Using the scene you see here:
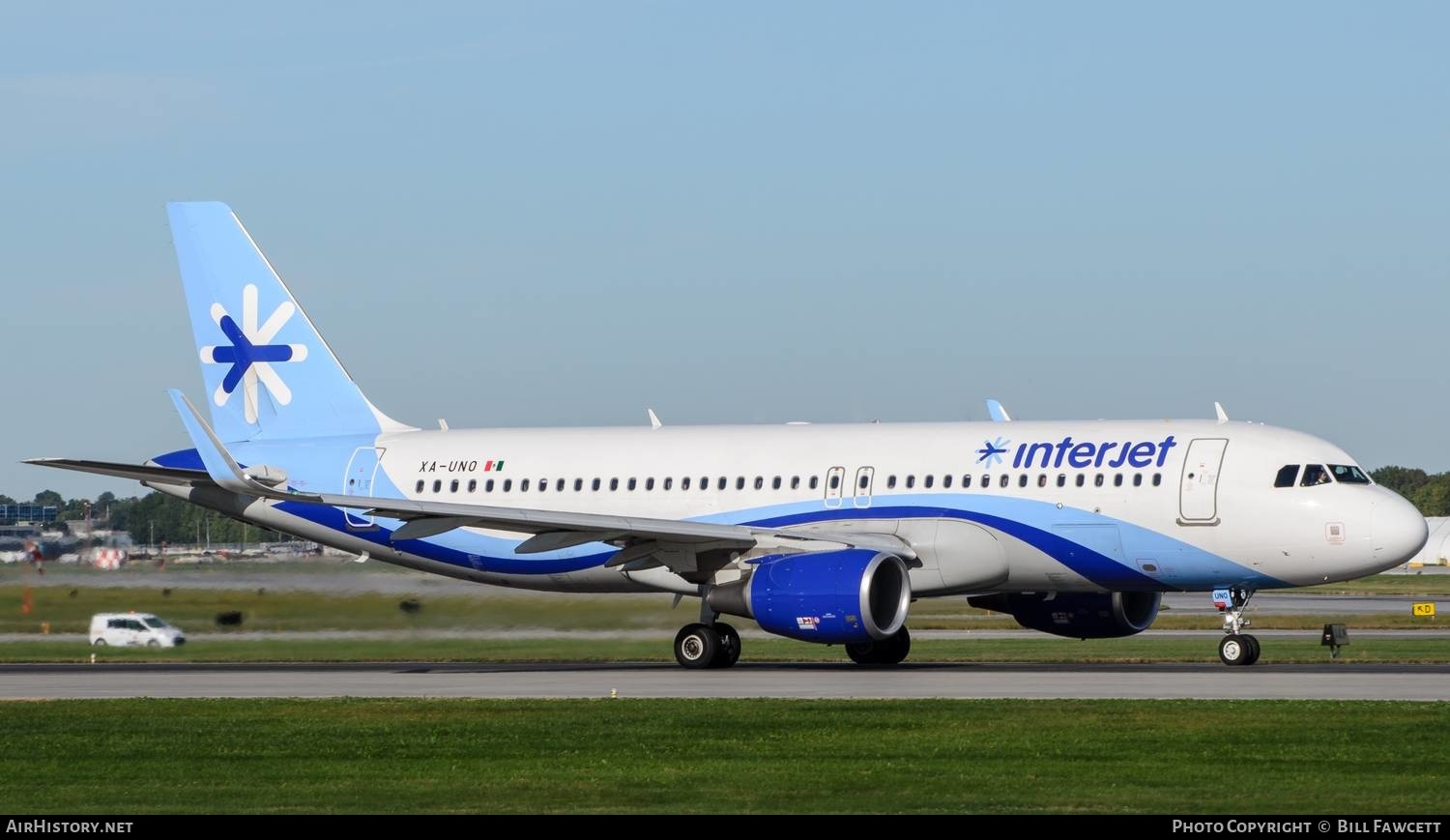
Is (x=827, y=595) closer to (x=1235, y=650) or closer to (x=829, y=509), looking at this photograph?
(x=829, y=509)

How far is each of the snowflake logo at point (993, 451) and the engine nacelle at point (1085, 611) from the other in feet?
9.28

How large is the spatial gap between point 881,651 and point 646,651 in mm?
5042

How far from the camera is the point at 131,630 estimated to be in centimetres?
4481

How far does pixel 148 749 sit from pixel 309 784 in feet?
13.9

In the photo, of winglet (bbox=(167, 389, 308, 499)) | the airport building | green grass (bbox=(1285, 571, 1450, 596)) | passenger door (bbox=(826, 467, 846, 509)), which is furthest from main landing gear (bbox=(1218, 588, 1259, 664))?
green grass (bbox=(1285, 571, 1450, 596))

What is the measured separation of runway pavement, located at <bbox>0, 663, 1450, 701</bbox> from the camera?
2897 centimetres

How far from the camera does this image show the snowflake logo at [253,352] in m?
43.9

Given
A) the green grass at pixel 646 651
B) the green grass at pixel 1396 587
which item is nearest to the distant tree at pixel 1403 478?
the green grass at pixel 1396 587

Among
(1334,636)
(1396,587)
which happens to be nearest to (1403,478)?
(1396,587)

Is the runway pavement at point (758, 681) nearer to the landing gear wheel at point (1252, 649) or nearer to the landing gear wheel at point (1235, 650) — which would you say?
the landing gear wheel at point (1235, 650)

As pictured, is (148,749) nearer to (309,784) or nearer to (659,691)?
(309,784)

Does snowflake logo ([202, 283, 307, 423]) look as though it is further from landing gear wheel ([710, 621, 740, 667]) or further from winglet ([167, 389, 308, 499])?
landing gear wheel ([710, 621, 740, 667])

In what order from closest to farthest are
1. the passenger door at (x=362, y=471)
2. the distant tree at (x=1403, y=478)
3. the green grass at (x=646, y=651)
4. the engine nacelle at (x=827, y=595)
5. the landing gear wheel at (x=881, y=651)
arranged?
the engine nacelle at (x=827, y=595) → the landing gear wheel at (x=881, y=651) → the green grass at (x=646, y=651) → the passenger door at (x=362, y=471) → the distant tree at (x=1403, y=478)
